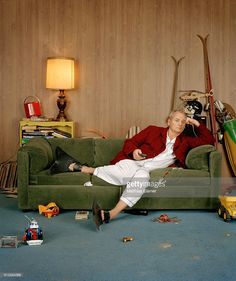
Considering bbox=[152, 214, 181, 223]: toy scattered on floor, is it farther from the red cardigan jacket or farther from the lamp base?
the lamp base

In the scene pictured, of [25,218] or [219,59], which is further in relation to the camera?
[219,59]

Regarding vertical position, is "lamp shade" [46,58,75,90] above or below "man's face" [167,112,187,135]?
above

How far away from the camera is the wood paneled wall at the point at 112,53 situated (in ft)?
21.0

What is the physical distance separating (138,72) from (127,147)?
174 centimetres

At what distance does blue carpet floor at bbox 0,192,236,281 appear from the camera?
3027 millimetres

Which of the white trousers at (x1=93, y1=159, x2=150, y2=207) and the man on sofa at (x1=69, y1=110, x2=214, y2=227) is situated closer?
the white trousers at (x1=93, y1=159, x2=150, y2=207)

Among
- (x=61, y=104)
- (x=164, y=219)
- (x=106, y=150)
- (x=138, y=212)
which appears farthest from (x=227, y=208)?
(x=61, y=104)

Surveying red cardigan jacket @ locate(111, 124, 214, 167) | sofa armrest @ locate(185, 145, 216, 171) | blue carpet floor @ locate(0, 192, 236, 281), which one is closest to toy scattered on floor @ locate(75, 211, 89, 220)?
blue carpet floor @ locate(0, 192, 236, 281)

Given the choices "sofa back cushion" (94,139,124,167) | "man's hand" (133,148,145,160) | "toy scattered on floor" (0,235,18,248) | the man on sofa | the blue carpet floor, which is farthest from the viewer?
"sofa back cushion" (94,139,124,167)

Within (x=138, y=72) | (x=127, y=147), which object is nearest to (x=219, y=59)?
(x=138, y=72)

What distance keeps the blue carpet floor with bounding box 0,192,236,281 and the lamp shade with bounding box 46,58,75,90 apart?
200 centimetres

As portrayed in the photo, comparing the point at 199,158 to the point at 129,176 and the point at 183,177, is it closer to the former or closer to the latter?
the point at 183,177

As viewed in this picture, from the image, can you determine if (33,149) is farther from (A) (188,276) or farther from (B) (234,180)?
(B) (234,180)

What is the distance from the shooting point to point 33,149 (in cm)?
479
